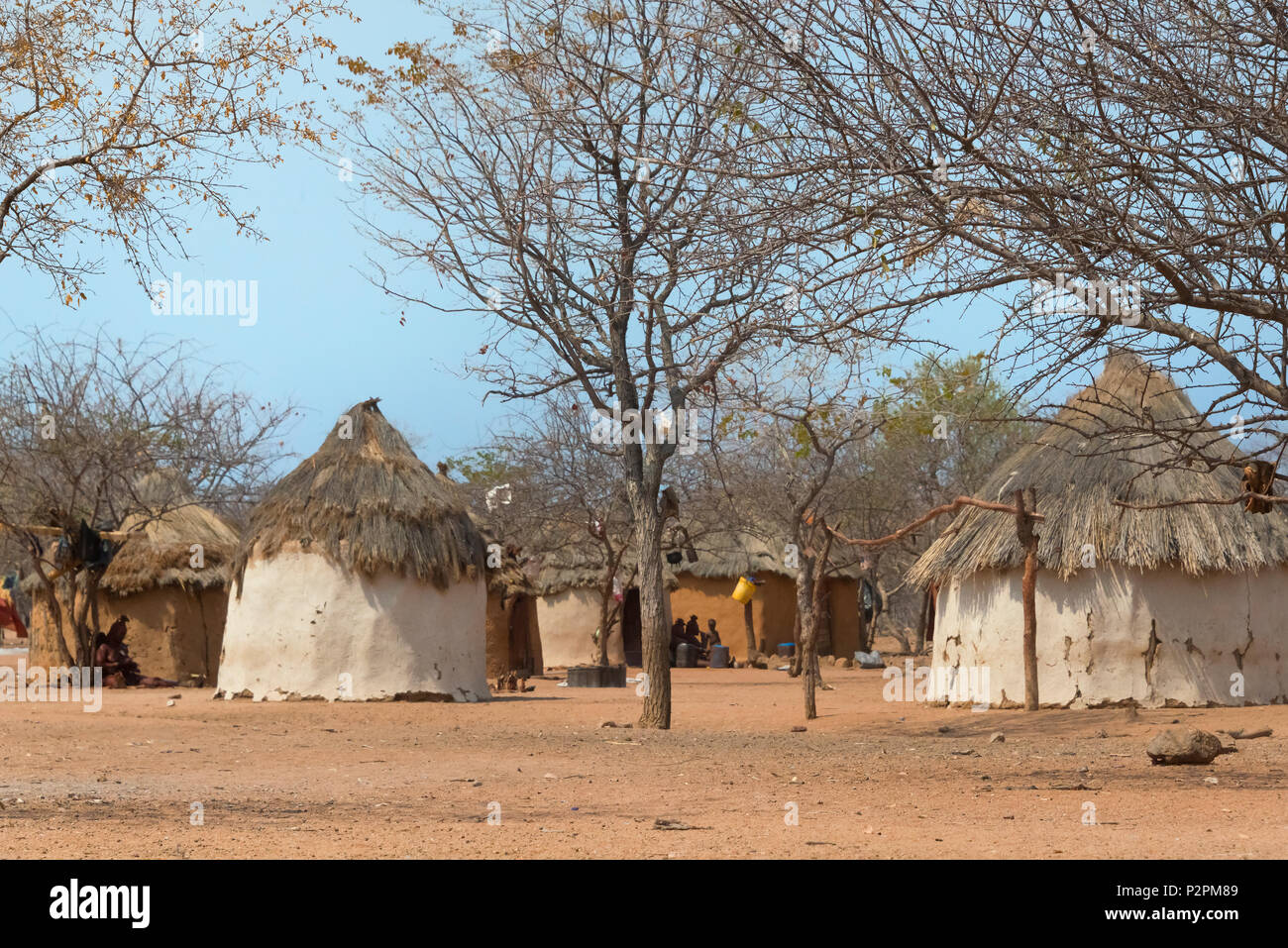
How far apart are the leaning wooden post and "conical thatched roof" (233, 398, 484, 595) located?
7306 mm

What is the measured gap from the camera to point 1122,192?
6.82 metres

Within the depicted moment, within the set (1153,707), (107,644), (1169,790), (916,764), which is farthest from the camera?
(107,644)

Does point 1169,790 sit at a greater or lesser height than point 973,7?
lesser

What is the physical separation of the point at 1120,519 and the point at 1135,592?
0.86 metres

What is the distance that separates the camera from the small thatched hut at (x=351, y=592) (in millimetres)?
17406

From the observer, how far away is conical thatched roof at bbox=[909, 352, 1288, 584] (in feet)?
51.1

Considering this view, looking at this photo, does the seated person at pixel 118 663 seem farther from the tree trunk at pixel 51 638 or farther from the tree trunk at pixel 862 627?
the tree trunk at pixel 862 627

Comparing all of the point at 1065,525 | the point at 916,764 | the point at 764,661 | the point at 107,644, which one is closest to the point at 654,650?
the point at 916,764

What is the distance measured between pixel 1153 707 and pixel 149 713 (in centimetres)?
1143

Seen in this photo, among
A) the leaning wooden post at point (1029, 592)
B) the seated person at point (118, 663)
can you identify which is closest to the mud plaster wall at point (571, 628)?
the seated person at point (118, 663)

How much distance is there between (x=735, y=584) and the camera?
3456 centimetres

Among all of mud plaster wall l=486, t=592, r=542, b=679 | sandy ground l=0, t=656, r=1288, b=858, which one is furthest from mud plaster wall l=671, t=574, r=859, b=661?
sandy ground l=0, t=656, r=1288, b=858

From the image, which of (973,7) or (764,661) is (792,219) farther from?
(764,661)

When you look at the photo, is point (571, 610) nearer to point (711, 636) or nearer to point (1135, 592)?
point (711, 636)
